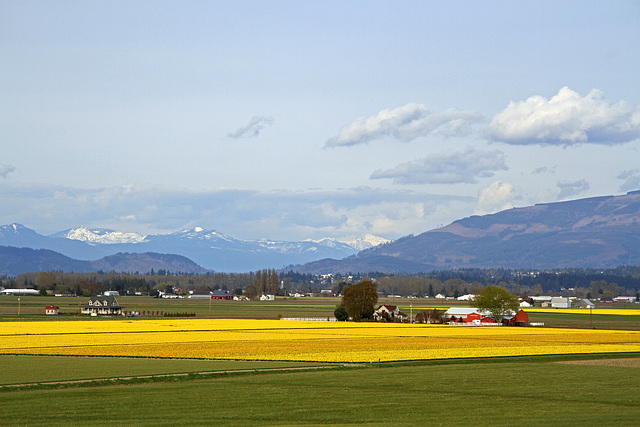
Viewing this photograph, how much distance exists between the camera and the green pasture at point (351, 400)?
2748cm

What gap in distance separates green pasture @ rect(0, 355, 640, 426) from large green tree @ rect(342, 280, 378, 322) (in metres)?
76.0

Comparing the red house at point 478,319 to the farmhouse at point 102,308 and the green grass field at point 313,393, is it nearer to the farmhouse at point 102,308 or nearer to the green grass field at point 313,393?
the farmhouse at point 102,308

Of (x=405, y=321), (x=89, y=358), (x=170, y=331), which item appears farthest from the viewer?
(x=405, y=321)

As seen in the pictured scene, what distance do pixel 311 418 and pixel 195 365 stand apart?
1997 centimetres

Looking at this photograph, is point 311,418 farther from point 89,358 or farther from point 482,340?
point 482,340

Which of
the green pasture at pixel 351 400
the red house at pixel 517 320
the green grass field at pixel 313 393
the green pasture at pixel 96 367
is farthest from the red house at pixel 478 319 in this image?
the green pasture at pixel 351 400

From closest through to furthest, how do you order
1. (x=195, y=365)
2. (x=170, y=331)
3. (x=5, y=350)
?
(x=195, y=365)
(x=5, y=350)
(x=170, y=331)

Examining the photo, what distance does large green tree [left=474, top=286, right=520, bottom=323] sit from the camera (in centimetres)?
11781

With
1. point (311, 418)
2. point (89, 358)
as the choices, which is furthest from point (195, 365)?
point (311, 418)

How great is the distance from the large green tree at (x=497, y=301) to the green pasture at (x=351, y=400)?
74946 mm

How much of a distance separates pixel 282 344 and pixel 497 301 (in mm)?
61262

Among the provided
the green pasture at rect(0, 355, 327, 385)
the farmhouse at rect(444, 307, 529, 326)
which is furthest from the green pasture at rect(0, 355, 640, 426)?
the farmhouse at rect(444, 307, 529, 326)

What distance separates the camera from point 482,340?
7312cm

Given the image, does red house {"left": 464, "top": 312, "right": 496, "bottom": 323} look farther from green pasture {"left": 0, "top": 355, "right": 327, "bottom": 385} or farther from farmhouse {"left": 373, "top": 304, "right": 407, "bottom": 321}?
green pasture {"left": 0, "top": 355, "right": 327, "bottom": 385}
